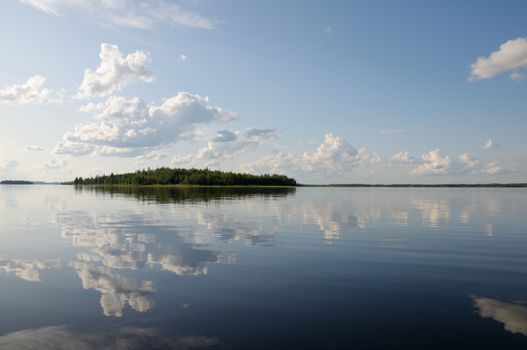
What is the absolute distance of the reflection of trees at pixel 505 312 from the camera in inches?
547

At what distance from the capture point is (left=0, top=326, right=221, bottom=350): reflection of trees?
12102mm

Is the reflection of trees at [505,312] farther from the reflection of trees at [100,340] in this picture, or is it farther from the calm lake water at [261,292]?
the reflection of trees at [100,340]

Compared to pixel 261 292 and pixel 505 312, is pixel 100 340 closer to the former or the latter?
pixel 261 292

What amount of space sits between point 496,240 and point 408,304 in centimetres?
2271

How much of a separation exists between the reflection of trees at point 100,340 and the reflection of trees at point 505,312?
9.95 meters

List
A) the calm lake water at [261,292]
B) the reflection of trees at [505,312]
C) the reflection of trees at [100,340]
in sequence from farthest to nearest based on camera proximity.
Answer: the reflection of trees at [505,312], the calm lake water at [261,292], the reflection of trees at [100,340]

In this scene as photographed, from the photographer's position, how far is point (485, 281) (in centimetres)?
2036

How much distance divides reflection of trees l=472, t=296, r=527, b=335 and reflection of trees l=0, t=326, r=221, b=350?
9951mm

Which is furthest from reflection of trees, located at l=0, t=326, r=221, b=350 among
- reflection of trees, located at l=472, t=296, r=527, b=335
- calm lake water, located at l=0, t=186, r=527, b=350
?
reflection of trees, located at l=472, t=296, r=527, b=335

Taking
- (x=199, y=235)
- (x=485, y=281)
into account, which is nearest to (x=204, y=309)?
(x=485, y=281)

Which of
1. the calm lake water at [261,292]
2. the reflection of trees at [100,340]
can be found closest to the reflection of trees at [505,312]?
the calm lake water at [261,292]

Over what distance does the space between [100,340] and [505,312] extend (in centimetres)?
1444

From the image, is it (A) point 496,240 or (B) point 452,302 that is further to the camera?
(A) point 496,240

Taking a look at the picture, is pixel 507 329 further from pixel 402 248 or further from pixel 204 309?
pixel 402 248
